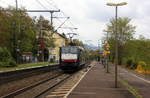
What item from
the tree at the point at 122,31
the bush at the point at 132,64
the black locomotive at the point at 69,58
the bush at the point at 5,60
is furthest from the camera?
the tree at the point at 122,31

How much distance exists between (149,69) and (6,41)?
26746 millimetres

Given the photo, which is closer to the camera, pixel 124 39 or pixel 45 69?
pixel 45 69

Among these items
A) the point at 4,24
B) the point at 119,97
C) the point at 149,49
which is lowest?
the point at 119,97

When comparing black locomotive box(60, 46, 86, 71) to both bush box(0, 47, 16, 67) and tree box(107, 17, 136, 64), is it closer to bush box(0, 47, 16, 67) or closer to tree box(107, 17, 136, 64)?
bush box(0, 47, 16, 67)

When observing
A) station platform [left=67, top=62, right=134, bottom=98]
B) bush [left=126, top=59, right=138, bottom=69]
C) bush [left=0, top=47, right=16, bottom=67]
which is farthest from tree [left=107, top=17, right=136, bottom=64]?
station platform [left=67, top=62, right=134, bottom=98]

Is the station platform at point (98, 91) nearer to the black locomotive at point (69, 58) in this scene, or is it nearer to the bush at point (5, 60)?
the black locomotive at point (69, 58)

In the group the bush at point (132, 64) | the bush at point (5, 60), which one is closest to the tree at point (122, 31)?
the bush at point (132, 64)

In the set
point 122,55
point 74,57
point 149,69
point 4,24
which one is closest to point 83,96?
point 74,57

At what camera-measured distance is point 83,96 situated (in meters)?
13.6

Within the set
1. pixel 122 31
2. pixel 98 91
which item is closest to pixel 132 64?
pixel 122 31

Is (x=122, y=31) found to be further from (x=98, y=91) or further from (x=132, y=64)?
(x=98, y=91)

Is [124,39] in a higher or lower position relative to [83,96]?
higher

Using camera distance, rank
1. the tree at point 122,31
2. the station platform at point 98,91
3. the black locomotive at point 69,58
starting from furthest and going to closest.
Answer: the tree at point 122,31 → the black locomotive at point 69,58 → the station platform at point 98,91

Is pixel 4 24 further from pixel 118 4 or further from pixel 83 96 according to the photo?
pixel 83 96
